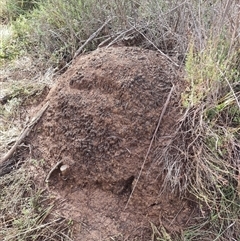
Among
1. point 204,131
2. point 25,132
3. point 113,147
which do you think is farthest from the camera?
point 25,132

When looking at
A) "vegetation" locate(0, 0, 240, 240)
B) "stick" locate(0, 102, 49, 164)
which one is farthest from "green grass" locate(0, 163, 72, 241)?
"stick" locate(0, 102, 49, 164)

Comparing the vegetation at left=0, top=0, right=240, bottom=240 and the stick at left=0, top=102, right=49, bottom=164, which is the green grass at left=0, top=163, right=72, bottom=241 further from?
the stick at left=0, top=102, right=49, bottom=164

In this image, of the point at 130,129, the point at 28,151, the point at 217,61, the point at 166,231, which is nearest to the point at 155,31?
the point at 217,61

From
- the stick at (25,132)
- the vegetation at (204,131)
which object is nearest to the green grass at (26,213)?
the vegetation at (204,131)

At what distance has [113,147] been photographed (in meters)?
1.83

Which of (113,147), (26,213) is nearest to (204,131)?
(113,147)

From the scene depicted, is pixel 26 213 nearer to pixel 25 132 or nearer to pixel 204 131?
pixel 25 132

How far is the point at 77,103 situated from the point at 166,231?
2.53ft

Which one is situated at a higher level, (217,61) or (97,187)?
(217,61)

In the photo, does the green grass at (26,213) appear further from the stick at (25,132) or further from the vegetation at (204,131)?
the stick at (25,132)

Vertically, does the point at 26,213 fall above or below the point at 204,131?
below

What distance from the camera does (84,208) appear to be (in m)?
1.82

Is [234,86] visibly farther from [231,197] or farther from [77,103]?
[77,103]

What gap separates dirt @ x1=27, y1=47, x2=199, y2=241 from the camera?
1.75m
